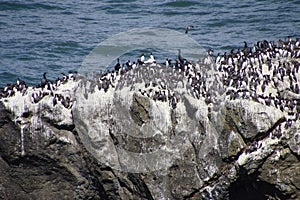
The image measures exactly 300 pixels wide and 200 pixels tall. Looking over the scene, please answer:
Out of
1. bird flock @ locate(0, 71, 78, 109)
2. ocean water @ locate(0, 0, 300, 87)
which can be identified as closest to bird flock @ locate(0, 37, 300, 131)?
bird flock @ locate(0, 71, 78, 109)

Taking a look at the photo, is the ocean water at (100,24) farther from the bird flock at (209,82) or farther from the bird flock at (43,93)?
the bird flock at (209,82)

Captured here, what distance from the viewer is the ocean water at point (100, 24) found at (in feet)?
78.1

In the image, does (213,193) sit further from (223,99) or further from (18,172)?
(18,172)

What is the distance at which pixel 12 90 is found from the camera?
12.2 meters

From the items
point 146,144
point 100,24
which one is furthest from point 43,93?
point 100,24

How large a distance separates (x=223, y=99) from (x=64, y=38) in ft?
51.0

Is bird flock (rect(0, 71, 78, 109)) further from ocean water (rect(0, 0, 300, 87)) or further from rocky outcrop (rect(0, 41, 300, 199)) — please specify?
ocean water (rect(0, 0, 300, 87))

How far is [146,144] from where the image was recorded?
11.5m

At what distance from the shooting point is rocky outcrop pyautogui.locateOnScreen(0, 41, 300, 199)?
1106cm

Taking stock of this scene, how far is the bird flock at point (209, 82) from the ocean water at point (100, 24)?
33.2ft

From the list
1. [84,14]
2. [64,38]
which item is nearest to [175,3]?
[84,14]

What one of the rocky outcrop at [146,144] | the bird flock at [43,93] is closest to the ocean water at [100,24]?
the bird flock at [43,93]

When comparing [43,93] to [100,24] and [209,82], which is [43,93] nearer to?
[209,82]

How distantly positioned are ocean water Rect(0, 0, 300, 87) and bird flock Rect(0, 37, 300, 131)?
10106 millimetres
